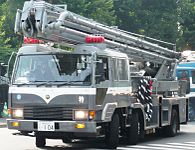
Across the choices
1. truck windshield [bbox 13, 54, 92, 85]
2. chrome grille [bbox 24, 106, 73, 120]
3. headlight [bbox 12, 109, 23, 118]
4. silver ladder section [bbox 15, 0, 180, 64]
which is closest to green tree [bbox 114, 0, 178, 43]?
silver ladder section [bbox 15, 0, 180, 64]

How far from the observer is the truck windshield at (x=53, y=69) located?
42.8 feet

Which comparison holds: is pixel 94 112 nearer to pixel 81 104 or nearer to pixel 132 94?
pixel 81 104

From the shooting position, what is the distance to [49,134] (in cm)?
1317

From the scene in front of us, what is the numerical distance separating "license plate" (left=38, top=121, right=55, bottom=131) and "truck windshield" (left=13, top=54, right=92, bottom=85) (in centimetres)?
93

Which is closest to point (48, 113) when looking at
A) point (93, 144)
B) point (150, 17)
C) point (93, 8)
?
point (93, 144)

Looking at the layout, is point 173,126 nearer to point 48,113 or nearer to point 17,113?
point 48,113

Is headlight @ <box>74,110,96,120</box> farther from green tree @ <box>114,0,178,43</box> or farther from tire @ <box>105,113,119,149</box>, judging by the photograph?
green tree @ <box>114,0,178,43</box>

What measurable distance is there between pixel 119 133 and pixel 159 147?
57.9 inches

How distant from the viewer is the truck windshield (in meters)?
13.0

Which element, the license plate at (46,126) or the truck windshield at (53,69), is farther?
the truck windshield at (53,69)

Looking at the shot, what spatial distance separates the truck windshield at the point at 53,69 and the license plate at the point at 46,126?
93cm

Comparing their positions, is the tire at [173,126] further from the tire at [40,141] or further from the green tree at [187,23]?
the green tree at [187,23]

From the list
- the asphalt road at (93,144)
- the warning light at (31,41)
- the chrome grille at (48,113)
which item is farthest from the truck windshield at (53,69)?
the asphalt road at (93,144)

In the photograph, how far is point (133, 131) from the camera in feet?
49.3
